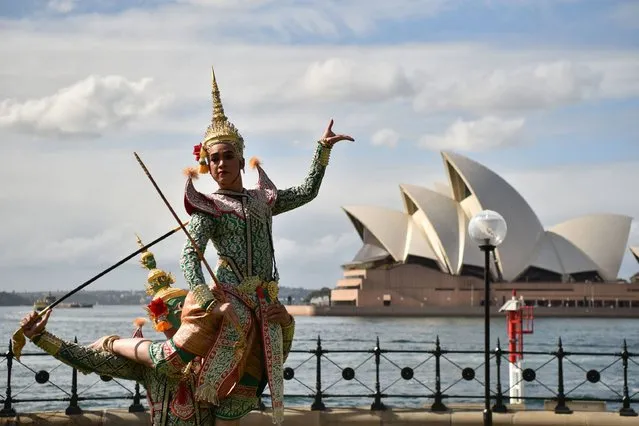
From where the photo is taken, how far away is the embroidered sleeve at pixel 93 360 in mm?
5199

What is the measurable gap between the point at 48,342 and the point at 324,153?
1530 millimetres

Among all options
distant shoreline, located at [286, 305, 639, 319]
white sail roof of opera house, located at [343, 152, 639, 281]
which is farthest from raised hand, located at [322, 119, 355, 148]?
distant shoreline, located at [286, 305, 639, 319]

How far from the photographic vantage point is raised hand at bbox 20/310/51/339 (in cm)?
502

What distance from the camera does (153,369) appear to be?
515cm

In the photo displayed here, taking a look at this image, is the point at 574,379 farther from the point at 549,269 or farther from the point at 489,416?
the point at 549,269

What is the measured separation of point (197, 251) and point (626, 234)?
67.4m

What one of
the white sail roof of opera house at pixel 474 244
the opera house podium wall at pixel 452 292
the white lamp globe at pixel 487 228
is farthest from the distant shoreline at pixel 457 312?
the white lamp globe at pixel 487 228

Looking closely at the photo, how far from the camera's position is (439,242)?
64938 millimetres

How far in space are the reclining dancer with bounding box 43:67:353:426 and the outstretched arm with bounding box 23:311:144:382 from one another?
0.07 meters

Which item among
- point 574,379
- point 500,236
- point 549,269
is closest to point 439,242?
point 549,269

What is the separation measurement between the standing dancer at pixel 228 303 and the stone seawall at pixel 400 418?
313 cm

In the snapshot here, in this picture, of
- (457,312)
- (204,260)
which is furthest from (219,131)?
(457,312)

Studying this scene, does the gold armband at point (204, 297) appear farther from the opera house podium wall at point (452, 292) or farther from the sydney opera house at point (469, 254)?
the opera house podium wall at point (452, 292)

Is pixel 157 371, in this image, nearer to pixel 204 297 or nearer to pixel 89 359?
pixel 89 359
